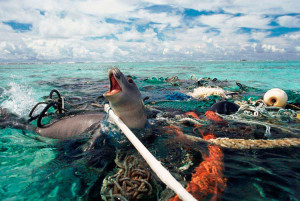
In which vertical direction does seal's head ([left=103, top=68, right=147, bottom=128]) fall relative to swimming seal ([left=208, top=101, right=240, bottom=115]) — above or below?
above

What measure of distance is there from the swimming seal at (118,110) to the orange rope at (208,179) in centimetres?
120

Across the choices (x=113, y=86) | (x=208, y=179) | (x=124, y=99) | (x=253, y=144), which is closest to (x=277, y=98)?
(x=253, y=144)

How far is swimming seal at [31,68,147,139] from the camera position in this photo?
9.16ft

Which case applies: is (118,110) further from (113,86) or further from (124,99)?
(113,86)

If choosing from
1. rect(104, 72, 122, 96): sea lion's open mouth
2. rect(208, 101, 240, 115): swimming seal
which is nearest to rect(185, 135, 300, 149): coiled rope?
rect(104, 72, 122, 96): sea lion's open mouth

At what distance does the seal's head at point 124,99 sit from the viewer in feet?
9.02

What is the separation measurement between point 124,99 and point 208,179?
1512 millimetres

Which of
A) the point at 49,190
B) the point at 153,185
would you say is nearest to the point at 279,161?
the point at 153,185

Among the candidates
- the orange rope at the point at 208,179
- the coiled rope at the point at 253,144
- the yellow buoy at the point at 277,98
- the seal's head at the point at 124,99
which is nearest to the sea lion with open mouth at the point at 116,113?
the seal's head at the point at 124,99

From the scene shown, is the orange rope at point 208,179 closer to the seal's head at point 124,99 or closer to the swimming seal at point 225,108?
the seal's head at point 124,99

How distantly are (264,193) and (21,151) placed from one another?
147 inches

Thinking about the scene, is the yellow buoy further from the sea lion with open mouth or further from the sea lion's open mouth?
the sea lion's open mouth

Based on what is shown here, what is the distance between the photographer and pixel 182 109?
660 cm

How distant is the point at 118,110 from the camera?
2.95 m
